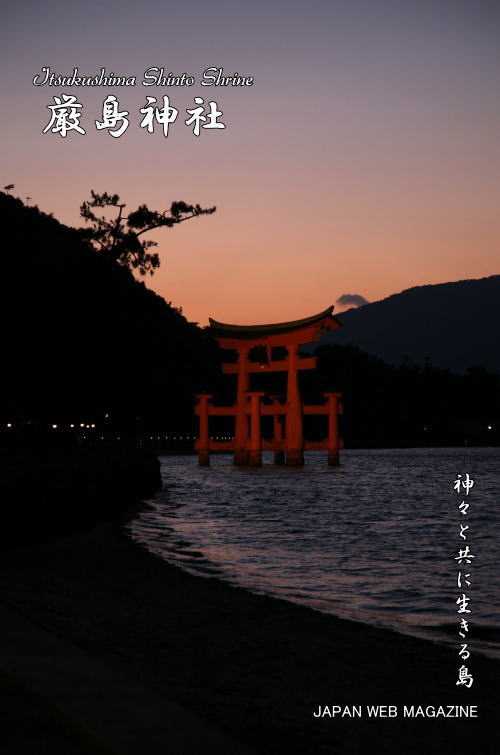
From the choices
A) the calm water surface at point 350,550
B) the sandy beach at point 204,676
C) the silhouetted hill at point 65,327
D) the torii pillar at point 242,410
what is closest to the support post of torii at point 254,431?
the torii pillar at point 242,410

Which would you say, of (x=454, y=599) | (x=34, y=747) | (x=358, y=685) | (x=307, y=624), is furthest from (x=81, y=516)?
(x=34, y=747)

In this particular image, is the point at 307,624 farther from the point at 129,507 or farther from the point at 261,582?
the point at 129,507

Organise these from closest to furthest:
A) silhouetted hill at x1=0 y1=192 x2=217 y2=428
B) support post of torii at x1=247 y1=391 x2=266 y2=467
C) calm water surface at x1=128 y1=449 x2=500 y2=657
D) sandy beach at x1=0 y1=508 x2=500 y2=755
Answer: sandy beach at x1=0 y1=508 x2=500 y2=755, calm water surface at x1=128 y1=449 x2=500 y2=657, silhouetted hill at x1=0 y1=192 x2=217 y2=428, support post of torii at x1=247 y1=391 x2=266 y2=467

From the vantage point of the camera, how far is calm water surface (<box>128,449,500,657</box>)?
10.9 meters

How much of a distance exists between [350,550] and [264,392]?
47798mm

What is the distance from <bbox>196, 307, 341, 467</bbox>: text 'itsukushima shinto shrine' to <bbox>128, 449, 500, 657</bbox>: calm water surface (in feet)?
72.6

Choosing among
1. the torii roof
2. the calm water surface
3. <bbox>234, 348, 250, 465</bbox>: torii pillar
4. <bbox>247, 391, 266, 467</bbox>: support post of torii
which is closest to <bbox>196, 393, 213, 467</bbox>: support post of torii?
<bbox>234, 348, 250, 465</bbox>: torii pillar

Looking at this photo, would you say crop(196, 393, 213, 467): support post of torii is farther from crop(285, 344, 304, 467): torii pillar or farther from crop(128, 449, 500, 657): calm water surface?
crop(128, 449, 500, 657): calm water surface

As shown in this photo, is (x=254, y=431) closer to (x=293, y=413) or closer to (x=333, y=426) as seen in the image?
(x=333, y=426)

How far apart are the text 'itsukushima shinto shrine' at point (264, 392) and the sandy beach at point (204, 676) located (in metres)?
47.9

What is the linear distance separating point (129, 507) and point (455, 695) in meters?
21.2

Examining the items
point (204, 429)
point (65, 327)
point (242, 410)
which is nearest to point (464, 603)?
point (65, 327)

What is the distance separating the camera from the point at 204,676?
245 inches

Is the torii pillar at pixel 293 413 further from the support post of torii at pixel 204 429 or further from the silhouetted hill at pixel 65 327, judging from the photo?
the silhouetted hill at pixel 65 327
